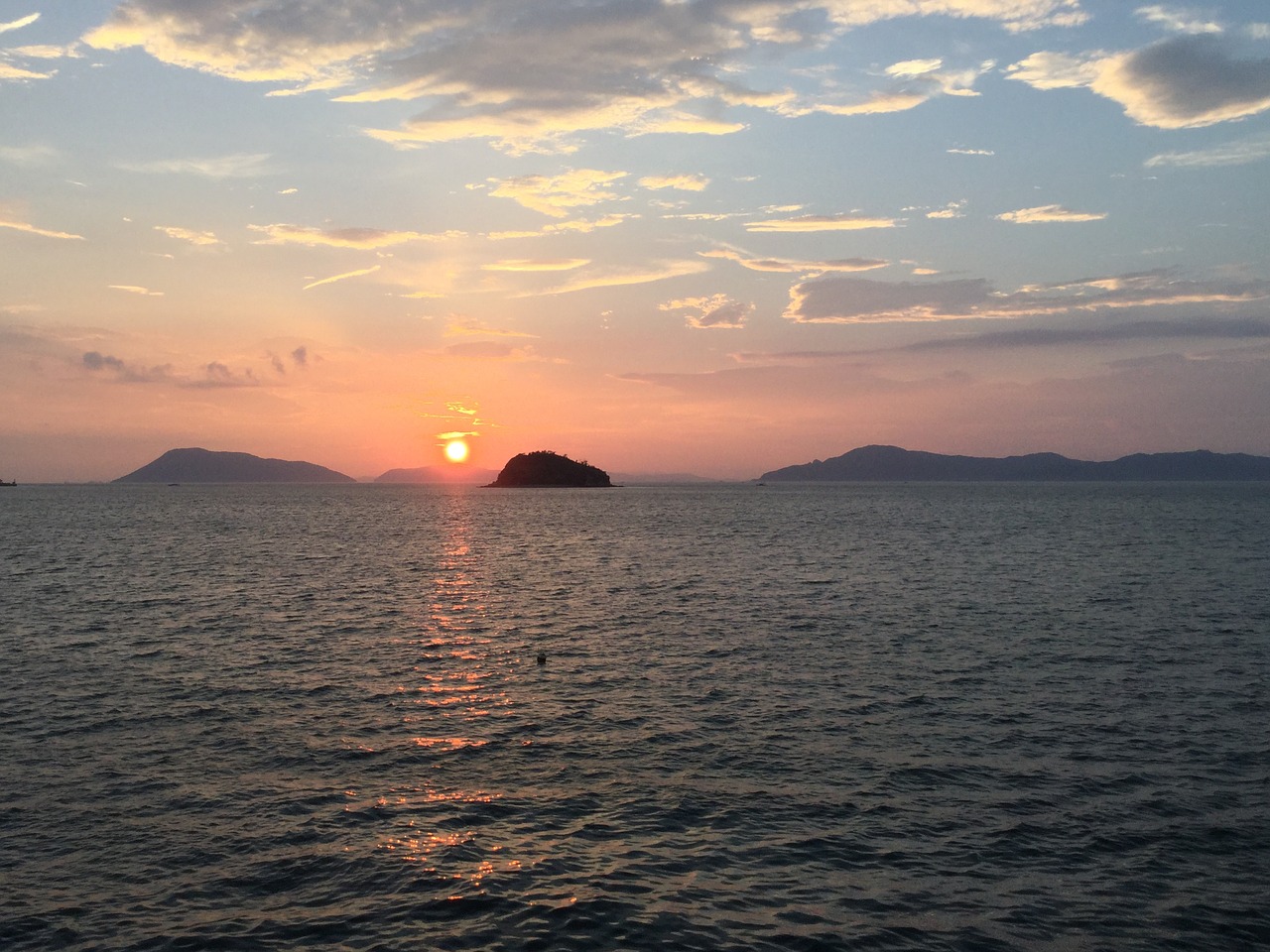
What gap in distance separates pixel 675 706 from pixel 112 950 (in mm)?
21172

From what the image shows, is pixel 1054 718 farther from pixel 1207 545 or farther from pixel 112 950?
pixel 1207 545

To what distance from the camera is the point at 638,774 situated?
86.3 feet

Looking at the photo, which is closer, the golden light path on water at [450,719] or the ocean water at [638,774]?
the ocean water at [638,774]

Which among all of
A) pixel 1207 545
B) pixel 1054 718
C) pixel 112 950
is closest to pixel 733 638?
pixel 1054 718

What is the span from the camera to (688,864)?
20.3 meters

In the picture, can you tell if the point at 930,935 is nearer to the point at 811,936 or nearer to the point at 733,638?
the point at 811,936

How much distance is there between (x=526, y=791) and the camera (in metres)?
25.0

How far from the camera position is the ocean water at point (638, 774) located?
1814cm

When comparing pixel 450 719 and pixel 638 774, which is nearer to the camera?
pixel 638 774

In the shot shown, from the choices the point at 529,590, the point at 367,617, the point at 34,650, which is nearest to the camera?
the point at 34,650

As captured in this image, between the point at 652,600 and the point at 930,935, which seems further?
the point at 652,600

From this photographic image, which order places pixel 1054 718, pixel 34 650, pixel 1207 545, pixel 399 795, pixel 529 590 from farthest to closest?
pixel 1207 545, pixel 529 590, pixel 34 650, pixel 1054 718, pixel 399 795

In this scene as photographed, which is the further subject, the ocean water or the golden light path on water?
the golden light path on water

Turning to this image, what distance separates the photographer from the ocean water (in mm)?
18141
